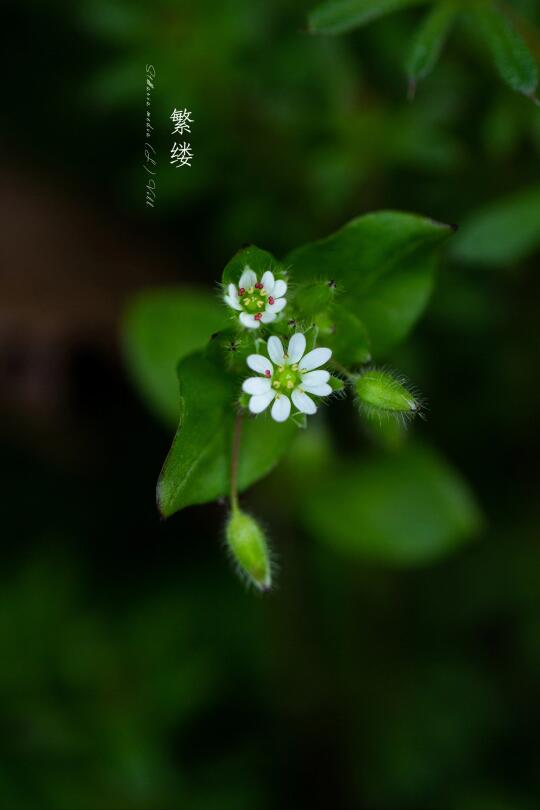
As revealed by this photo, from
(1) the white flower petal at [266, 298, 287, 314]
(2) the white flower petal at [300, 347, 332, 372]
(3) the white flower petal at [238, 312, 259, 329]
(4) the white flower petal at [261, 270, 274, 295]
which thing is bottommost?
(2) the white flower petal at [300, 347, 332, 372]

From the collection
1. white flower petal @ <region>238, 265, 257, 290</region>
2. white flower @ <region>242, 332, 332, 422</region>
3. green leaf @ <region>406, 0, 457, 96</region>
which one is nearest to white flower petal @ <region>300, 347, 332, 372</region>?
white flower @ <region>242, 332, 332, 422</region>

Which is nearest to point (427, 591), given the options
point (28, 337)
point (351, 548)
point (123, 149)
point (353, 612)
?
point (353, 612)

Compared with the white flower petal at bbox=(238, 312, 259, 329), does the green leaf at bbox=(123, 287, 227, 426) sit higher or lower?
higher

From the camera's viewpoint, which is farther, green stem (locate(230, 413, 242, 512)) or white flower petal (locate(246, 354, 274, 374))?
green stem (locate(230, 413, 242, 512))

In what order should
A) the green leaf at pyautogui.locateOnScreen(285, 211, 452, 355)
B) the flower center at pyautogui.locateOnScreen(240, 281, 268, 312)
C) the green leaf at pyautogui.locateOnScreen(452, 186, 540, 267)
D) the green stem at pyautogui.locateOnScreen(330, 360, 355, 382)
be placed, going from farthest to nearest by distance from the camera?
the green leaf at pyautogui.locateOnScreen(452, 186, 540, 267) → the green leaf at pyautogui.locateOnScreen(285, 211, 452, 355) → the green stem at pyautogui.locateOnScreen(330, 360, 355, 382) → the flower center at pyautogui.locateOnScreen(240, 281, 268, 312)

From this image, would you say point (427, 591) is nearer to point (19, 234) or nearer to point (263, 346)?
point (263, 346)

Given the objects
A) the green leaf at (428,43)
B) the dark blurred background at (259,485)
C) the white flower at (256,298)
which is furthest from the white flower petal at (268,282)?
the dark blurred background at (259,485)

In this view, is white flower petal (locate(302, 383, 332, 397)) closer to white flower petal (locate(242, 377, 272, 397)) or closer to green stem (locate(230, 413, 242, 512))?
white flower petal (locate(242, 377, 272, 397))

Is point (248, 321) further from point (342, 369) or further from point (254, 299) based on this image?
point (342, 369)
